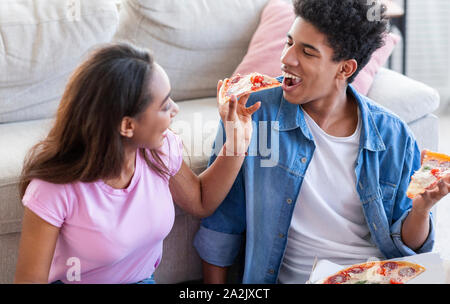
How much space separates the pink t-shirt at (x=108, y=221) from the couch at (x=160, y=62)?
12.8 inches

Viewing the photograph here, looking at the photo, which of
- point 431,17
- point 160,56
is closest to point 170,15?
point 160,56

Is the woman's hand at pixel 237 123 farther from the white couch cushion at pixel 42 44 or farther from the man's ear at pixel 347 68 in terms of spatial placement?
the white couch cushion at pixel 42 44

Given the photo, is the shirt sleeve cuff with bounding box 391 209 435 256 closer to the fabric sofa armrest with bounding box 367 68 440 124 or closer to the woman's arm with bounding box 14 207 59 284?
the fabric sofa armrest with bounding box 367 68 440 124

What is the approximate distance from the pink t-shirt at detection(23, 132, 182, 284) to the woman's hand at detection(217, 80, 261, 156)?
14 centimetres

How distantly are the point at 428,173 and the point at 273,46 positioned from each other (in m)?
0.88

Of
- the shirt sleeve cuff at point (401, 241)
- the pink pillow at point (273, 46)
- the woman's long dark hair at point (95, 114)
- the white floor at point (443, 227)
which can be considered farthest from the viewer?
the white floor at point (443, 227)

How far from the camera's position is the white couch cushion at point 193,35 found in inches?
86.7

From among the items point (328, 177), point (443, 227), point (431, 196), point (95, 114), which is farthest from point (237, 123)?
point (443, 227)

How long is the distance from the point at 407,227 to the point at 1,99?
1.40 metres

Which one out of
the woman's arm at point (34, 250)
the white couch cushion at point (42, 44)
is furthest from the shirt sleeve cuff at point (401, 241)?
the white couch cushion at point (42, 44)

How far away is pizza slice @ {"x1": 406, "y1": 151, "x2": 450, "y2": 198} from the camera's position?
145 centimetres

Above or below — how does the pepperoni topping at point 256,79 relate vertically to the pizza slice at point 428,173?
Result: above

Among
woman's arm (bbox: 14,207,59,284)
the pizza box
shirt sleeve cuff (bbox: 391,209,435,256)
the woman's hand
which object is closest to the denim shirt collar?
the woman's hand
